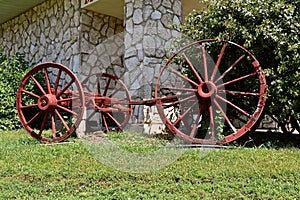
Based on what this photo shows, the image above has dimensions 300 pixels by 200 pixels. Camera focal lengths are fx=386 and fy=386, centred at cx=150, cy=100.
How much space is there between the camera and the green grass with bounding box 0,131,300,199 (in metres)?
3.16

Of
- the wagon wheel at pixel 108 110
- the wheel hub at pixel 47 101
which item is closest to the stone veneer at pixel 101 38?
the wagon wheel at pixel 108 110

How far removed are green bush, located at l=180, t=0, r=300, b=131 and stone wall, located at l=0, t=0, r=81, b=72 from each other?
12.9 feet

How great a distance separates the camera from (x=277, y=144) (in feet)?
16.4

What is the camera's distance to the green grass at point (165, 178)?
316 cm

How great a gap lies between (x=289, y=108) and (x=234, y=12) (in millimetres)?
1481

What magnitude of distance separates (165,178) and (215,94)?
1.64 metres

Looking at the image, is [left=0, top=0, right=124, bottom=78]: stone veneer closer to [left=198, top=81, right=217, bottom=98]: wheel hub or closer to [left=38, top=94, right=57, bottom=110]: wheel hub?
[left=38, top=94, right=57, bottom=110]: wheel hub

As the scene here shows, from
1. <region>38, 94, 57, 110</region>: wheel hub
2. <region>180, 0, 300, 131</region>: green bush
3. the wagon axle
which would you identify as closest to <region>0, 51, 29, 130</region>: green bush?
the wagon axle

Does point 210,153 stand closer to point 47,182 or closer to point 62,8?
point 47,182

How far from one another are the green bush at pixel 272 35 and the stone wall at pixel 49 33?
3.92 meters

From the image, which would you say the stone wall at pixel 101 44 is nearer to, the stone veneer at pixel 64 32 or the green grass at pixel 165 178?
the stone veneer at pixel 64 32

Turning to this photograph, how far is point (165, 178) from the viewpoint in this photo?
3.40 metres

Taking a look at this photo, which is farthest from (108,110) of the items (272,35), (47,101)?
(272,35)

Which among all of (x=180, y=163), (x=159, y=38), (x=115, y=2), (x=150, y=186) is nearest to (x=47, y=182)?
(x=150, y=186)
